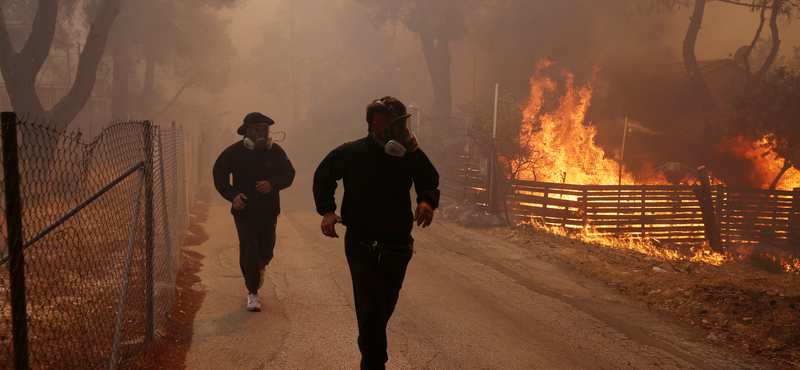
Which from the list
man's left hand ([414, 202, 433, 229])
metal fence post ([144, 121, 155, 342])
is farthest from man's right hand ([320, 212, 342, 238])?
metal fence post ([144, 121, 155, 342])

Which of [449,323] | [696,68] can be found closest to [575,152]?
[696,68]

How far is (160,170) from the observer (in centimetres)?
593

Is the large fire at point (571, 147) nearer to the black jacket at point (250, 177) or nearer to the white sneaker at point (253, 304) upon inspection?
the black jacket at point (250, 177)

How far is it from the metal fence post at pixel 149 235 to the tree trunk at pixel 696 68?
23.4 meters

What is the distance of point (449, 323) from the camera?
5539 millimetres

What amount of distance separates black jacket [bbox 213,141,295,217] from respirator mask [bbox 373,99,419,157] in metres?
2.31

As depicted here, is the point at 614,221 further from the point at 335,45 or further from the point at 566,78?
the point at 335,45

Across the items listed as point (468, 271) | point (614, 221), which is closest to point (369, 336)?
point (468, 271)

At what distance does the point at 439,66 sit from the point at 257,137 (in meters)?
23.1

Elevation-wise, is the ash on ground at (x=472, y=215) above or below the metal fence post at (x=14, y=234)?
below

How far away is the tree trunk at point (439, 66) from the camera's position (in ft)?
89.4

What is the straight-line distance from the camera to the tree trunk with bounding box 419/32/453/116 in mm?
27250

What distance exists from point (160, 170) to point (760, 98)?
20578 millimetres

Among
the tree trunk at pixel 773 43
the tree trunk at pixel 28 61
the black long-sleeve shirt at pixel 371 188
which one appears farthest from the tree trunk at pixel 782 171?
the tree trunk at pixel 28 61
